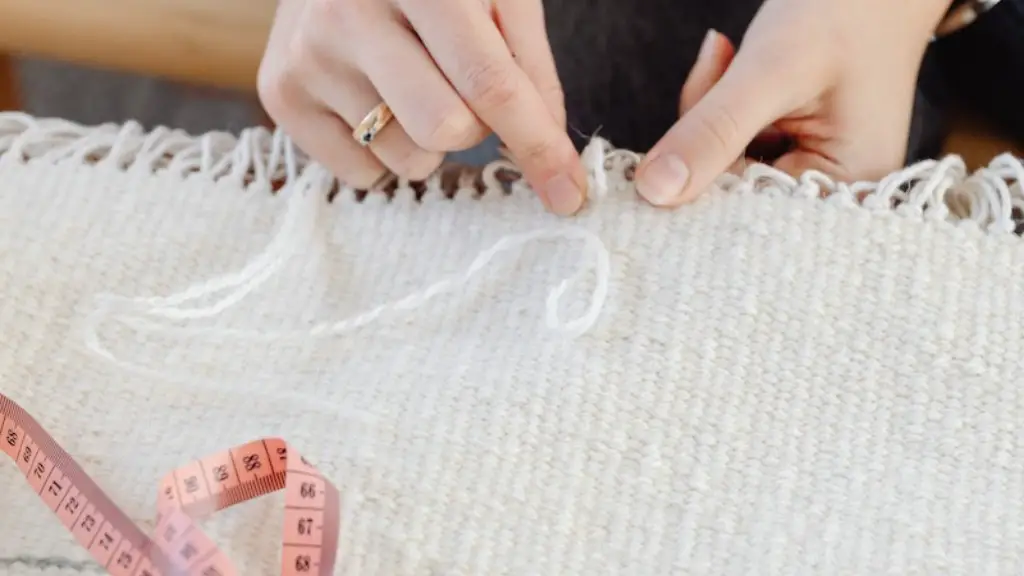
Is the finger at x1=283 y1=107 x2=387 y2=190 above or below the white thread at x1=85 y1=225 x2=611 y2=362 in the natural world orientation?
above

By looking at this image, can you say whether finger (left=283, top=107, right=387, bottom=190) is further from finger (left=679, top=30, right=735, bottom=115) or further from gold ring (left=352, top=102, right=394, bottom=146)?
finger (left=679, top=30, right=735, bottom=115)

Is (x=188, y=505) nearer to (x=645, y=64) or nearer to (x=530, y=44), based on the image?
(x=530, y=44)

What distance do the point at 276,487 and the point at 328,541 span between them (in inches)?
1.8

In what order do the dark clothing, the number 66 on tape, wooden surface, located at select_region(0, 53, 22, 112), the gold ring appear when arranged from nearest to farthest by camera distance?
the number 66 on tape
the gold ring
the dark clothing
wooden surface, located at select_region(0, 53, 22, 112)

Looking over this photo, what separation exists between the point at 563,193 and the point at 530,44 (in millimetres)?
94

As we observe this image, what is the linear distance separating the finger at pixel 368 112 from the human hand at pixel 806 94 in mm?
140

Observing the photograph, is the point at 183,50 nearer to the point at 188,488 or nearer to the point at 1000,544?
the point at 188,488

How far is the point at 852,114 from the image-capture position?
59 centimetres

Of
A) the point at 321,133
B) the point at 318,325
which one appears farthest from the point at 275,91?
the point at 318,325

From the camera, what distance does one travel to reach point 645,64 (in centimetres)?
70

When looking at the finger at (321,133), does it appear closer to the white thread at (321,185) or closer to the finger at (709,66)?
the white thread at (321,185)

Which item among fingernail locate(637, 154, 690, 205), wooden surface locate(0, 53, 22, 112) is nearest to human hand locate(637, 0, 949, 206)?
fingernail locate(637, 154, 690, 205)

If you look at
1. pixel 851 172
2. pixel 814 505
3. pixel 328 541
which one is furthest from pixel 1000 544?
pixel 328 541

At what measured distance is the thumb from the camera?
0.54 meters
